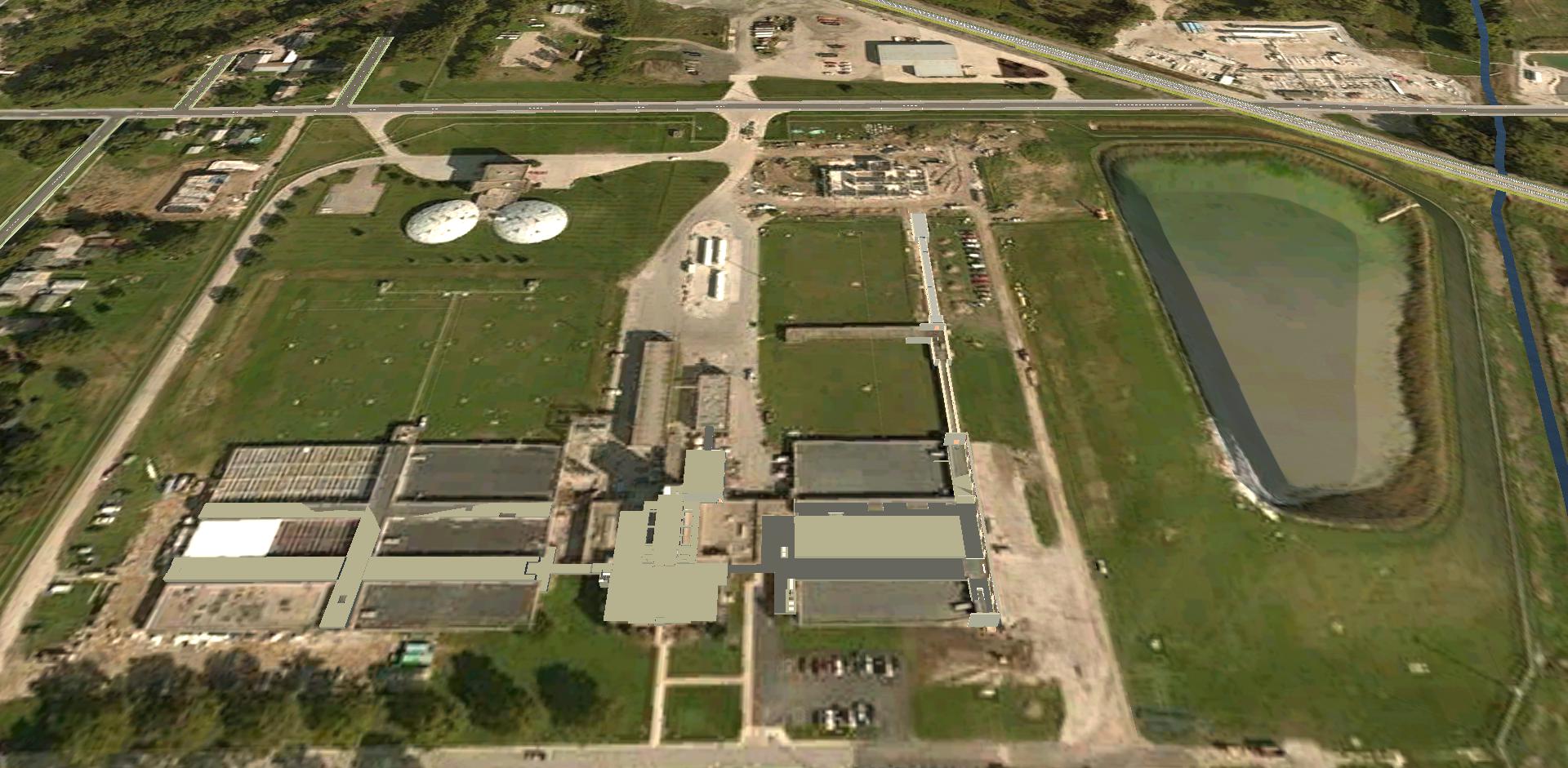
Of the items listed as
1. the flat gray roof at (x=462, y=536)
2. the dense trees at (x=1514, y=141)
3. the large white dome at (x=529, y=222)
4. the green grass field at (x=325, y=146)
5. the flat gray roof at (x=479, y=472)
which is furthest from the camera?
the green grass field at (x=325, y=146)

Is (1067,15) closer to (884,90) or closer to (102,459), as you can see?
(884,90)

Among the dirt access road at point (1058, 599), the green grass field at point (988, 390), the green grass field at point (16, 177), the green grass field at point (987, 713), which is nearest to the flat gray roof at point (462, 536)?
the green grass field at point (987, 713)

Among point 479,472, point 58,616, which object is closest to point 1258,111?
point 479,472

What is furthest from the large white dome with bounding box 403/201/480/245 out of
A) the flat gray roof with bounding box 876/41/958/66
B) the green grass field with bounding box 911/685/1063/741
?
the green grass field with bounding box 911/685/1063/741

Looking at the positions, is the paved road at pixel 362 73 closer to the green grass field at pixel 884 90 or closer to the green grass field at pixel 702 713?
the green grass field at pixel 884 90

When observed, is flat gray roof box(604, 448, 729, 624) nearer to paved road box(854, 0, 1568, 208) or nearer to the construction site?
paved road box(854, 0, 1568, 208)
